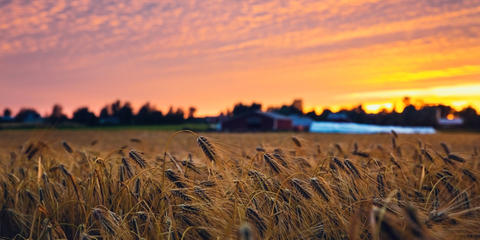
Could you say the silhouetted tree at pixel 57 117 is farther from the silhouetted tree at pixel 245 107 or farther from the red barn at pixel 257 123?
the silhouetted tree at pixel 245 107

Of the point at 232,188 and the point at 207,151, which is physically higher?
the point at 207,151

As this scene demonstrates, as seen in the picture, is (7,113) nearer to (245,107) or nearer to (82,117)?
(82,117)

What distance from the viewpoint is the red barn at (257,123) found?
46.9m

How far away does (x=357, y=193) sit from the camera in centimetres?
267

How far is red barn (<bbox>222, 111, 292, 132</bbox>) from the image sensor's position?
4691 cm

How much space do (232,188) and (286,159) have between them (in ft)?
2.00

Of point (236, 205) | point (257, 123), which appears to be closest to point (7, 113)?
point (257, 123)

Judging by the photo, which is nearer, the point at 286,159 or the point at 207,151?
the point at 207,151

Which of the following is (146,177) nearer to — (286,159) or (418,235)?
(286,159)

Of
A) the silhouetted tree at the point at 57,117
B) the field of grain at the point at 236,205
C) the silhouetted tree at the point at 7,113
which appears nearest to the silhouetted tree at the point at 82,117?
the silhouetted tree at the point at 57,117

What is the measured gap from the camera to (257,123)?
47.7m

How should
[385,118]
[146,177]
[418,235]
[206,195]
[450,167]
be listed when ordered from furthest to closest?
[385,118] < [450,167] < [146,177] < [206,195] < [418,235]

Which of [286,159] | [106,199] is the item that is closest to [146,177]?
[106,199]

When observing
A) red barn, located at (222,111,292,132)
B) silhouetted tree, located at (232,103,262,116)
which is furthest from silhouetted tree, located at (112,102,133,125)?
red barn, located at (222,111,292,132)
